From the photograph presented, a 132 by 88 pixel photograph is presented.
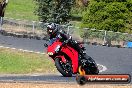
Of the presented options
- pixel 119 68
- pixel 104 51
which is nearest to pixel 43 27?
pixel 104 51

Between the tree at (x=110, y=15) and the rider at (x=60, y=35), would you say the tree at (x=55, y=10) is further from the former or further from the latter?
the rider at (x=60, y=35)

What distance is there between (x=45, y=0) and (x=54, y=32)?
41.5m

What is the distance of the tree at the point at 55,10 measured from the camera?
2057 inches

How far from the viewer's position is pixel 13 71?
1208 inches

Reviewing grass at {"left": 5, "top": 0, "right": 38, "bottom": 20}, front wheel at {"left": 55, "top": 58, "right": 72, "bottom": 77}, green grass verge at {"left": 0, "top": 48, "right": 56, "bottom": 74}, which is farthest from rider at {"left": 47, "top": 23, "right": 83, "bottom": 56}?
grass at {"left": 5, "top": 0, "right": 38, "bottom": 20}

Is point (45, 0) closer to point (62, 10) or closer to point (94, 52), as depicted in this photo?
point (62, 10)

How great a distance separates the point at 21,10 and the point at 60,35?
5422 centimetres

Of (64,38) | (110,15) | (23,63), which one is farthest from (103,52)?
(64,38)

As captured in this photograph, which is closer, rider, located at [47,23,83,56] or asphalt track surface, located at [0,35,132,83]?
rider, located at [47,23,83,56]

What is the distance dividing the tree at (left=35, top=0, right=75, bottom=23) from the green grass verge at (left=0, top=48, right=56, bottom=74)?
53.8 ft

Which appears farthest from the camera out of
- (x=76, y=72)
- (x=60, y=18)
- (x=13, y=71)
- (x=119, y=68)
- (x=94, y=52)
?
(x=60, y=18)

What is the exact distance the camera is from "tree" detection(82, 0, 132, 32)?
48531 millimetres

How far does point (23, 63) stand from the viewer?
107 feet

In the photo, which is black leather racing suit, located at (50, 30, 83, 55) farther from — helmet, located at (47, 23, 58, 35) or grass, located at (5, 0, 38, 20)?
grass, located at (5, 0, 38, 20)
